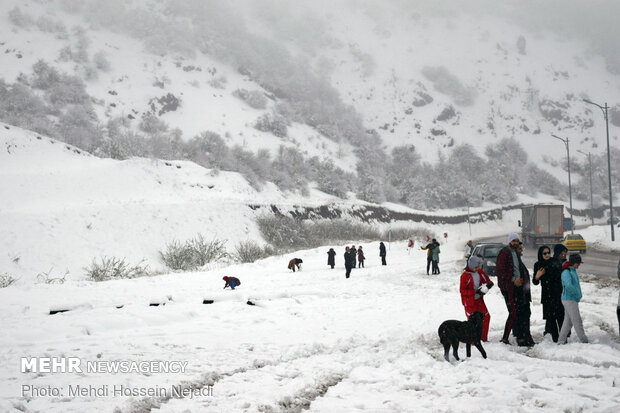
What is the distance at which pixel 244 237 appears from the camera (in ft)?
117

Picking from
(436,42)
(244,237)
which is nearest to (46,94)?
(244,237)

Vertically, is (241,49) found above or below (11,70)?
above

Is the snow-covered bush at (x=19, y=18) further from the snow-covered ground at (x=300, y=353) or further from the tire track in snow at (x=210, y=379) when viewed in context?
the tire track in snow at (x=210, y=379)

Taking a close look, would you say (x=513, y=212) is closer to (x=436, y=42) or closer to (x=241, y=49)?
(x=241, y=49)

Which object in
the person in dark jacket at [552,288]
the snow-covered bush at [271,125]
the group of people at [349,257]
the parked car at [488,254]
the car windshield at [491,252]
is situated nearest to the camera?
the person in dark jacket at [552,288]

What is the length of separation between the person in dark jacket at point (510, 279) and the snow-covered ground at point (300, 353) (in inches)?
13.4

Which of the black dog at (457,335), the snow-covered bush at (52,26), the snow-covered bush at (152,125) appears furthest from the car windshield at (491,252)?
the snow-covered bush at (52,26)

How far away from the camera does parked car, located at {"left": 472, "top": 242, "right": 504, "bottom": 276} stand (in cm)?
1752

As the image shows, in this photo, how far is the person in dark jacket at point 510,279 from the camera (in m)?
7.50

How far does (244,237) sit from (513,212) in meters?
53.5

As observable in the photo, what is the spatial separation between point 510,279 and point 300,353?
12.9 ft

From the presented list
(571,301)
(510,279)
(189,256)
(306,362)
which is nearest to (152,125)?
(189,256)

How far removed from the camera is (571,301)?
23.5 ft

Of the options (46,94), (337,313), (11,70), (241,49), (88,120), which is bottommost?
(337,313)
